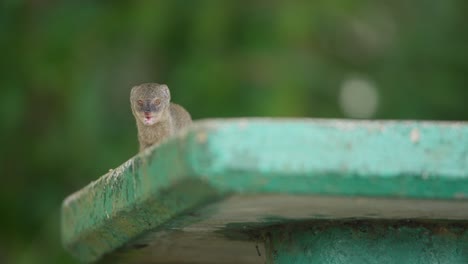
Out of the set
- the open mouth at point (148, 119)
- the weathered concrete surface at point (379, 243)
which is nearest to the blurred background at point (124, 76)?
the open mouth at point (148, 119)

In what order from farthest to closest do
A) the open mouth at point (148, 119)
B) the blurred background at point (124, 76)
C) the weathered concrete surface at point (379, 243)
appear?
the blurred background at point (124, 76)
the open mouth at point (148, 119)
the weathered concrete surface at point (379, 243)

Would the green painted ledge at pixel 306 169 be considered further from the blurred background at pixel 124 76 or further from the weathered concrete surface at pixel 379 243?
the blurred background at pixel 124 76

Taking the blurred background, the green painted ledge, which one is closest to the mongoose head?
the blurred background

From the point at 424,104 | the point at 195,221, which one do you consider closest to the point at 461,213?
the point at 195,221

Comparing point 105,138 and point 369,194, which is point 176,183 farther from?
point 105,138

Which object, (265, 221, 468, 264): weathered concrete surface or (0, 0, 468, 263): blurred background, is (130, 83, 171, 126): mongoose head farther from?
(265, 221, 468, 264): weathered concrete surface

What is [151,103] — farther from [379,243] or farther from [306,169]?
[306,169]
